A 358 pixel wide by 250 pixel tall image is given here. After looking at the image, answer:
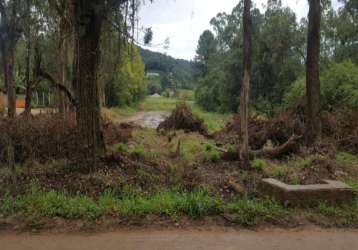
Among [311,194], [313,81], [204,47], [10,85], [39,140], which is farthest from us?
[204,47]

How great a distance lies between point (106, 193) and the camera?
18.0 ft

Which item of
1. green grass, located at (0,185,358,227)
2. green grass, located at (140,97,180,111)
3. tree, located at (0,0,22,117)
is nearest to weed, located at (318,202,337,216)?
green grass, located at (0,185,358,227)

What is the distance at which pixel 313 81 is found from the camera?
32.8 feet

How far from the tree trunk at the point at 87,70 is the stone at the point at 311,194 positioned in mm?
3212

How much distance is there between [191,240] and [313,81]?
737cm

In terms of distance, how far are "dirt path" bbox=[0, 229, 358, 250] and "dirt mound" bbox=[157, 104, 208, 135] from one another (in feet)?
42.4

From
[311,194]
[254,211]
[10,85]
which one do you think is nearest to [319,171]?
[311,194]

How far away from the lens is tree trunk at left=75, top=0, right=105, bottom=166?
241 inches

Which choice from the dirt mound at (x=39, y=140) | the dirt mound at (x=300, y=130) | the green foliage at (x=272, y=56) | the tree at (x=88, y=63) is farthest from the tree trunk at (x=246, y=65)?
the green foliage at (x=272, y=56)

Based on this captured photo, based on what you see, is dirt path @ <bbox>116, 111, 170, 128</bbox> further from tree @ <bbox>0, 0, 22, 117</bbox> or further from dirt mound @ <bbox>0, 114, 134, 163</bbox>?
dirt mound @ <bbox>0, 114, 134, 163</bbox>

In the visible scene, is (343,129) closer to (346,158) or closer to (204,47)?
(346,158)

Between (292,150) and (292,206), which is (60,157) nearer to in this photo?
(292,206)

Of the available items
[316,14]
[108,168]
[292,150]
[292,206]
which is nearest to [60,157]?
[108,168]

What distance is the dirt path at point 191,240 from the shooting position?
3.97 metres
